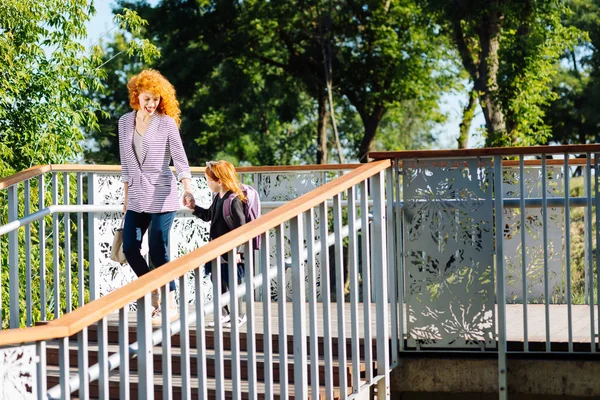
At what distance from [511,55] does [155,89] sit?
17.5m

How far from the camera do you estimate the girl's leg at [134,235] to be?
5969 millimetres

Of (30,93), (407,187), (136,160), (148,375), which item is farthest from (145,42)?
(148,375)

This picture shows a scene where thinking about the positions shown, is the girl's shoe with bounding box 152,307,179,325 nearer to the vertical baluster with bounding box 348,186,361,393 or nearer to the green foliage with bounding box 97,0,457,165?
the vertical baluster with bounding box 348,186,361,393

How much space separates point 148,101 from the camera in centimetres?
583

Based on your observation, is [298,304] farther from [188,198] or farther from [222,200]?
[222,200]

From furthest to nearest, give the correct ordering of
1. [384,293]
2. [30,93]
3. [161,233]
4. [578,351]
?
[30,93], [161,233], [578,351], [384,293]

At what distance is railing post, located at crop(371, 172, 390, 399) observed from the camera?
5.14 m

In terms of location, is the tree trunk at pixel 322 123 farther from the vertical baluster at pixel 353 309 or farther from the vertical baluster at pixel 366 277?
the vertical baluster at pixel 353 309

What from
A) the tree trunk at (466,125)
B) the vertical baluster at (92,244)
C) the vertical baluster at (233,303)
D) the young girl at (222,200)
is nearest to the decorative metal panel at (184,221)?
the vertical baluster at (92,244)

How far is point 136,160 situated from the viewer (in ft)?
19.3

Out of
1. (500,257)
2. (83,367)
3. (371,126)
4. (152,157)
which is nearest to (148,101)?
(152,157)

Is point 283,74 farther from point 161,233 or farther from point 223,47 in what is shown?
point 161,233

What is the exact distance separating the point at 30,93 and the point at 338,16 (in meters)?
17.9

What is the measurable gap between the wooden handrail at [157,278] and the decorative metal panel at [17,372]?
53 millimetres
